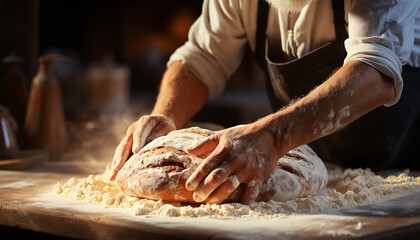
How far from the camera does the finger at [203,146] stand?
1.91 metres

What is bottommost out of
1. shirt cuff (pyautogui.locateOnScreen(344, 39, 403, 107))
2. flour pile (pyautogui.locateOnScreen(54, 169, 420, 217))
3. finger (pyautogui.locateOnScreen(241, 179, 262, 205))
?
flour pile (pyautogui.locateOnScreen(54, 169, 420, 217))

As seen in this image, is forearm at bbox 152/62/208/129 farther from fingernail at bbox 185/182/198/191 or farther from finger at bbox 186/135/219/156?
fingernail at bbox 185/182/198/191

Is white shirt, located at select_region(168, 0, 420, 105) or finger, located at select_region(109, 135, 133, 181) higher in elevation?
white shirt, located at select_region(168, 0, 420, 105)

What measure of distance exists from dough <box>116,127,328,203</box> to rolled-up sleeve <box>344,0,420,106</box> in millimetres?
433

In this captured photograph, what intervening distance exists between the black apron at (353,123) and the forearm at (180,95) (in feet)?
1.23

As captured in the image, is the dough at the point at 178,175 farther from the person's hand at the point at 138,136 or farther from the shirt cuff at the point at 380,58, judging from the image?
the shirt cuff at the point at 380,58

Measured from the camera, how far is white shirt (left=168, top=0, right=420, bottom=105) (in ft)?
6.90

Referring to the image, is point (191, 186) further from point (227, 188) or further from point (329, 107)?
Answer: point (329, 107)

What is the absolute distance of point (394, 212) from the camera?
1.88 metres

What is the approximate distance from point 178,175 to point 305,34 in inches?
41.1

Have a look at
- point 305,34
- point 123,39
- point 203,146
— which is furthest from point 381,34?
point 123,39

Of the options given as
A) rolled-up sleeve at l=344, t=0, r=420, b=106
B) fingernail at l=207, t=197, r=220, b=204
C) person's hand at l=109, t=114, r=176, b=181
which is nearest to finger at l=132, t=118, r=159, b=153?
person's hand at l=109, t=114, r=176, b=181

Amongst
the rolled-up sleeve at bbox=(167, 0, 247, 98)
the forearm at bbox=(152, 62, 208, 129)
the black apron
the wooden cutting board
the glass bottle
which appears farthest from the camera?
the glass bottle

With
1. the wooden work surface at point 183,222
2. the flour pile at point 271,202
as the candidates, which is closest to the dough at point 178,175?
the flour pile at point 271,202
